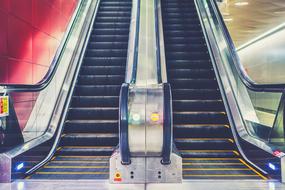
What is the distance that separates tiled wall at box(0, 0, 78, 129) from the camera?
4422mm

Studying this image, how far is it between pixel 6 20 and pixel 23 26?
615 mm

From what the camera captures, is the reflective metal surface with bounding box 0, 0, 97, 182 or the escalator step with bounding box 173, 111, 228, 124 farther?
the escalator step with bounding box 173, 111, 228, 124

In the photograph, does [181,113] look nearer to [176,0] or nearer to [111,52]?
[111,52]

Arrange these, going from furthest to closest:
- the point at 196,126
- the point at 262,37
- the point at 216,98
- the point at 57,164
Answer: the point at 262,37 → the point at 216,98 → the point at 196,126 → the point at 57,164

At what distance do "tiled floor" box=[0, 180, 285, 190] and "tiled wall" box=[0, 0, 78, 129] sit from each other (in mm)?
1040

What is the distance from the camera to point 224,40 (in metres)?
Result: 6.12

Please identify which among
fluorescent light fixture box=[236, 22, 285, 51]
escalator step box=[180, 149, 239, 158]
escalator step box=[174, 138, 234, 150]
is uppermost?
fluorescent light fixture box=[236, 22, 285, 51]

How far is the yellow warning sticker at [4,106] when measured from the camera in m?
3.28

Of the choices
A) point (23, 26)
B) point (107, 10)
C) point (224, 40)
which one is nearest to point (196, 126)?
point (224, 40)

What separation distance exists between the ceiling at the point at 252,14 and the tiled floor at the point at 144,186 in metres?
6.35

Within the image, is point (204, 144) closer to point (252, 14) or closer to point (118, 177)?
point (118, 177)

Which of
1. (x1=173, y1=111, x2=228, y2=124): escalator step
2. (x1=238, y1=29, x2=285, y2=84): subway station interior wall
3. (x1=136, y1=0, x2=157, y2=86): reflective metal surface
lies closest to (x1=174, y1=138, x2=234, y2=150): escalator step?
(x1=173, y1=111, x2=228, y2=124): escalator step

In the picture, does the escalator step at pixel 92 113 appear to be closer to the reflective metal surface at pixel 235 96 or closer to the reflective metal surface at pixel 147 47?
the reflective metal surface at pixel 147 47

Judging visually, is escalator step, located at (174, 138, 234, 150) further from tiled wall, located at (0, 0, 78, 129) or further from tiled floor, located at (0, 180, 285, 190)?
tiled wall, located at (0, 0, 78, 129)
